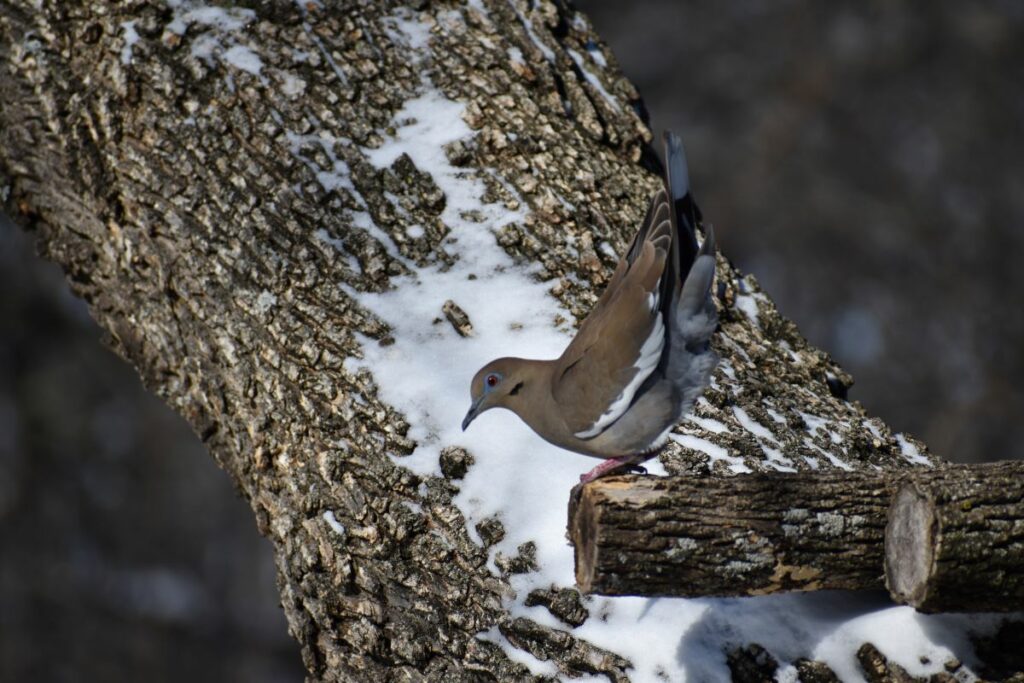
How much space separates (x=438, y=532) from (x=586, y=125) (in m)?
1.59

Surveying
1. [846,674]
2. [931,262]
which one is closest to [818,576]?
[846,674]

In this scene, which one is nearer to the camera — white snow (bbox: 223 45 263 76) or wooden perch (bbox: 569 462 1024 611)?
wooden perch (bbox: 569 462 1024 611)

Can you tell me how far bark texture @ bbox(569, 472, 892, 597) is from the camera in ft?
8.55

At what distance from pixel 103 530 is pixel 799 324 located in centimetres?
601

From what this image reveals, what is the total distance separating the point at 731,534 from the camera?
2646mm

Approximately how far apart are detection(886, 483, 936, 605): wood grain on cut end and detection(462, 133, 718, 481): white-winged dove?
26.6 inches

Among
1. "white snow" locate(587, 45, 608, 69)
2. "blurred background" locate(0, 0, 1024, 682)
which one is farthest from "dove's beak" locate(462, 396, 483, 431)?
"blurred background" locate(0, 0, 1024, 682)

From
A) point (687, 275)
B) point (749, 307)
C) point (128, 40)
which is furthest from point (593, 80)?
point (128, 40)

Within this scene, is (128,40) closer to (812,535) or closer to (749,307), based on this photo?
(749,307)

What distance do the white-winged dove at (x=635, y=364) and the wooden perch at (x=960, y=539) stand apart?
0.71 metres

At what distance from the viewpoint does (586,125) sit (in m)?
3.96

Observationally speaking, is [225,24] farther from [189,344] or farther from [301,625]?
[301,625]

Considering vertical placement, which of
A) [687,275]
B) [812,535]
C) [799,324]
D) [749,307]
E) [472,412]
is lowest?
[799,324]

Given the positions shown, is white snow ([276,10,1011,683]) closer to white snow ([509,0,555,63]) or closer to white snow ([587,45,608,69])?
white snow ([509,0,555,63])
